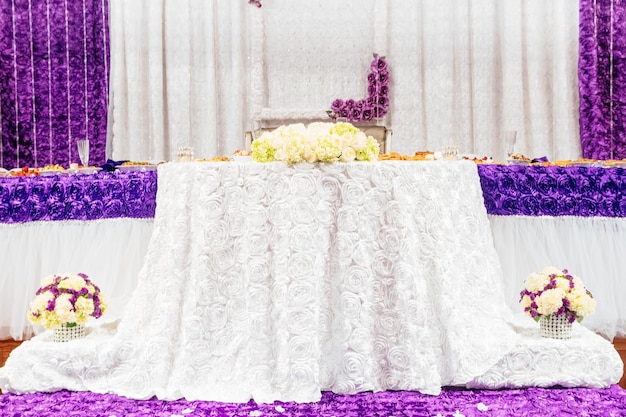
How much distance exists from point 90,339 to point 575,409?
69.8 inches

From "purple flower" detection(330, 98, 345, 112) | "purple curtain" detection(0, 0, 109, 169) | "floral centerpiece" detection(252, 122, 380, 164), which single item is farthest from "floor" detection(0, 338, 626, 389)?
"purple flower" detection(330, 98, 345, 112)

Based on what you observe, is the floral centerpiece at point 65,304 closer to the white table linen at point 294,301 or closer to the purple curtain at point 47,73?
the white table linen at point 294,301

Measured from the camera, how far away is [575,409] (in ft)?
6.81

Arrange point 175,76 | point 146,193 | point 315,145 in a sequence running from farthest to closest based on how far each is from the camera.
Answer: point 175,76, point 146,193, point 315,145

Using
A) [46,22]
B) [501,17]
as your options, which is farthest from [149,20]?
[501,17]

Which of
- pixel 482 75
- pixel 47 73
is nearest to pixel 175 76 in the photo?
pixel 47 73

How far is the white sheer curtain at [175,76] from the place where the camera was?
19.3 ft

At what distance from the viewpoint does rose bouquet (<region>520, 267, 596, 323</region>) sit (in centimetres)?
231

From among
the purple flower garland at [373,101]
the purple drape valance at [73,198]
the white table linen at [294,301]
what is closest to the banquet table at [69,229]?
the purple drape valance at [73,198]

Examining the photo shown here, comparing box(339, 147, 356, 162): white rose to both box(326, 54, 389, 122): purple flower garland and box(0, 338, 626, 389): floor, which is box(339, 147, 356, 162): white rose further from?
box(326, 54, 389, 122): purple flower garland

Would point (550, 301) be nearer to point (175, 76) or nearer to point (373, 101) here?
point (373, 101)

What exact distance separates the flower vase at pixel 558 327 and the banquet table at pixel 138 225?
25.5 inches

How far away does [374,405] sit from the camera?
2.09m

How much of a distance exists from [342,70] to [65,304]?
169 inches
